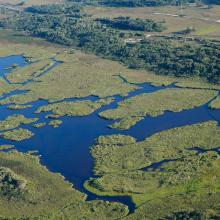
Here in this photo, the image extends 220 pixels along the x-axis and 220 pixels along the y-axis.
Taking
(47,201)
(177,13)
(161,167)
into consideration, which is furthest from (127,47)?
(47,201)

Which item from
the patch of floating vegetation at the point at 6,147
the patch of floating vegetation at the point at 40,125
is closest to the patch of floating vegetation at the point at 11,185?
the patch of floating vegetation at the point at 6,147

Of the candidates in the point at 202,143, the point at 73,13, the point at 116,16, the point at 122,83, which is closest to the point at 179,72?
the point at 122,83

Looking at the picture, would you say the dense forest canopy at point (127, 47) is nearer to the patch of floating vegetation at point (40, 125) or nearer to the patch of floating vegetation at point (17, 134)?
the patch of floating vegetation at point (40, 125)

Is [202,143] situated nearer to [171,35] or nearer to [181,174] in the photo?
[181,174]

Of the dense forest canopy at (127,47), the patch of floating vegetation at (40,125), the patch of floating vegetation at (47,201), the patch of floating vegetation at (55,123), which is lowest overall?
the patch of floating vegetation at (47,201)

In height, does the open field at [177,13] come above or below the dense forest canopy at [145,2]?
below

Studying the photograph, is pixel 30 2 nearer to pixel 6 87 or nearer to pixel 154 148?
pixel 6 87
